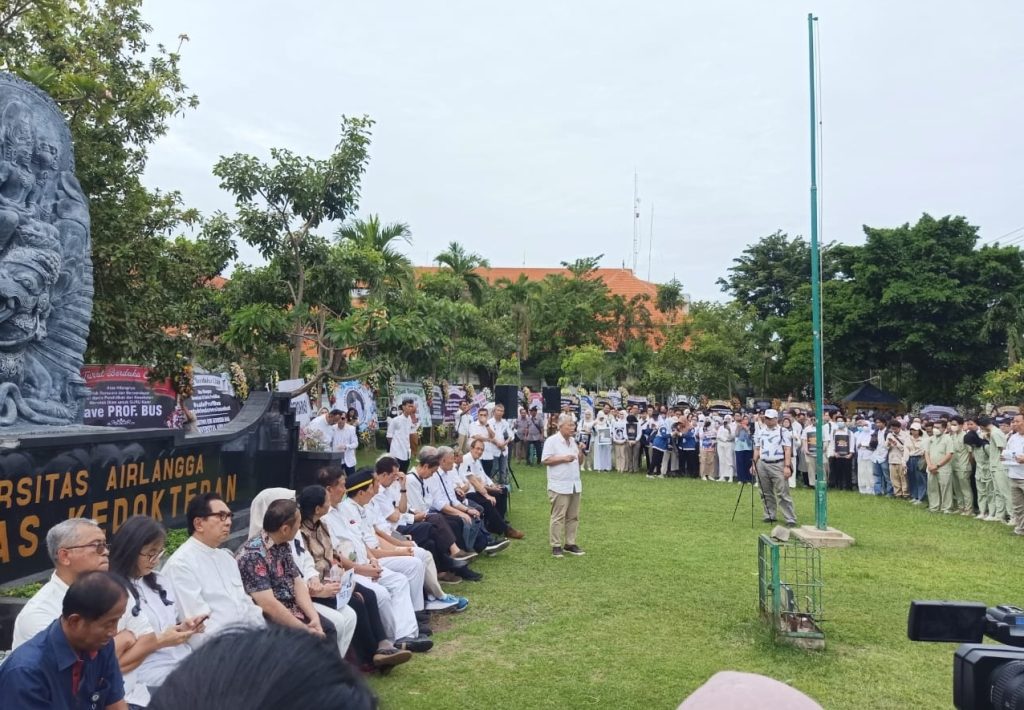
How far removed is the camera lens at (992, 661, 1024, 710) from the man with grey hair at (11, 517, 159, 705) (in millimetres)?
2950

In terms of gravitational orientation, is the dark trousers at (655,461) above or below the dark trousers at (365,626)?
above

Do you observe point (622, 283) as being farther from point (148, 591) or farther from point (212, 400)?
point (148, 591)

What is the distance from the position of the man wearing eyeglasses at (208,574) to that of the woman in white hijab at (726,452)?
562 inches

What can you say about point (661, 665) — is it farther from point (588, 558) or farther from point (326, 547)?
point (588, 558)

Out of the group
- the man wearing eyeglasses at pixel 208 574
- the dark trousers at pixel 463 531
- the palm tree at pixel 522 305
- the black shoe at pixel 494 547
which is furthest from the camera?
the palm tree at pixel 522 305

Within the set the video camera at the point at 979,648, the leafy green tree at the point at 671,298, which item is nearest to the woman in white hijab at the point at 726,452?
the video camera at the point at 979,648

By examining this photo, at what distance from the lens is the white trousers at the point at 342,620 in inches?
194

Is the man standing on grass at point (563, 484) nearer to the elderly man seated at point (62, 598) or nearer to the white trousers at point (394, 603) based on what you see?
the white trousers at point (394, 603)

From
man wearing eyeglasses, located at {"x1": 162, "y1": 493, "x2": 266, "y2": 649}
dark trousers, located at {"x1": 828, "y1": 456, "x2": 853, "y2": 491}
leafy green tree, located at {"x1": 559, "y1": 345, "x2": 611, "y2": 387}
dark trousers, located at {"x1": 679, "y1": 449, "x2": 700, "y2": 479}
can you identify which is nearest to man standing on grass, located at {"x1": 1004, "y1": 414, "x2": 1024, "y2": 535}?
dark trousers, located at {"x1": 828, "y1": 456, "x2": 853, "y2": 491}

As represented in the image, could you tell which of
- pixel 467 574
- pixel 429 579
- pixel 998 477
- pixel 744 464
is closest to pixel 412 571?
pixel 429 579

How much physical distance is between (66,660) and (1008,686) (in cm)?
263

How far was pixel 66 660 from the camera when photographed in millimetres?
2553

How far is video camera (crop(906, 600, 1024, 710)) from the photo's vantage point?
1871 millimetres

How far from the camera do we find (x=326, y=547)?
18.0ft
